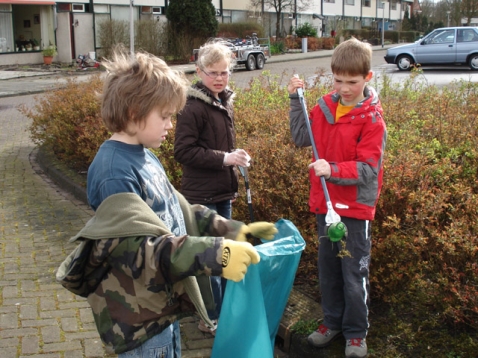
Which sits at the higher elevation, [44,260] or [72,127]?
[72,127]

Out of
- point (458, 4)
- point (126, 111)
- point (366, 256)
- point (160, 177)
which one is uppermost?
point (458, 4)

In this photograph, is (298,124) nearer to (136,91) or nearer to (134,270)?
(136,91)

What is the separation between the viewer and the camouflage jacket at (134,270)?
2.05 meters

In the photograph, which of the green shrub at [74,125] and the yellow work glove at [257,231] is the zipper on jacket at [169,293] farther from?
the green shrub at [74,125]

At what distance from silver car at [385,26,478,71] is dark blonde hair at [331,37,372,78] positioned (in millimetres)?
19925

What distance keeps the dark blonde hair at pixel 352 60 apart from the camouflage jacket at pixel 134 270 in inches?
46.6

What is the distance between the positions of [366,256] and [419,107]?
3947 millimetres

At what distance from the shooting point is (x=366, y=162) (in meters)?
3.13

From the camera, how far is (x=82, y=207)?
6949 mm

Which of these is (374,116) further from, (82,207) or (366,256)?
(82,207)

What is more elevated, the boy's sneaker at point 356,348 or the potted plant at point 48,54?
the potted plant at point 48,54

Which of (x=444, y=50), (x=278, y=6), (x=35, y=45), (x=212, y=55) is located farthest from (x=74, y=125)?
(x=278, y=6)

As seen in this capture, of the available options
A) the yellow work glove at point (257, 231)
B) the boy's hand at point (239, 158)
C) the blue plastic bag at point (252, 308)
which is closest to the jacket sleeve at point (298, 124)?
the boy's hand at point (239, 158)

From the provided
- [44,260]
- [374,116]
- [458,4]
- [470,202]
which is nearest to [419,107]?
[470,202]
